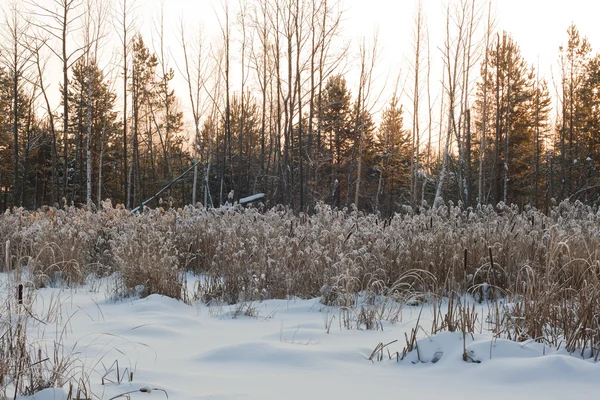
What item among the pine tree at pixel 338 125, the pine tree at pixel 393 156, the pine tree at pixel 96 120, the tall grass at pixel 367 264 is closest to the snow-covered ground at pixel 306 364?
the tall grass at pixel 367 264

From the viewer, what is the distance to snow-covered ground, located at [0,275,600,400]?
207cm

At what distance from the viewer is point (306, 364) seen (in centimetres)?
250

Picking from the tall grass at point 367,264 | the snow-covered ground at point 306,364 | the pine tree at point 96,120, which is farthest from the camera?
the pine tree at point 96,120

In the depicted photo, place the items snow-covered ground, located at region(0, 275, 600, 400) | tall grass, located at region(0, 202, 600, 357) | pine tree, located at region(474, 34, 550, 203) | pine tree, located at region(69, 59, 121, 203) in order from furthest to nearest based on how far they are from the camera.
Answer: pine tree, located at region(69, 59, 121, 203) < pine tree, located at region(474, 34, 550, 203) < tall grass, located at region(0, 202, 600, 357) < snow-covered ground, located at region(0, 275, 600, 400)

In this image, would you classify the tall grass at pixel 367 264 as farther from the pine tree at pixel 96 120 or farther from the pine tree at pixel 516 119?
the pine tree at pixel 96 120

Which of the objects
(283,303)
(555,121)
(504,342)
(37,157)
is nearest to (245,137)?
(37,157)

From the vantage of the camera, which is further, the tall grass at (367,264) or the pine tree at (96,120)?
the pine tree at (96,120)

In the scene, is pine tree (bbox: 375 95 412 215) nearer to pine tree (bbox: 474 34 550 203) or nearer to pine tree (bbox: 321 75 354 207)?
pine tree (bbox: 321 75 354 207)

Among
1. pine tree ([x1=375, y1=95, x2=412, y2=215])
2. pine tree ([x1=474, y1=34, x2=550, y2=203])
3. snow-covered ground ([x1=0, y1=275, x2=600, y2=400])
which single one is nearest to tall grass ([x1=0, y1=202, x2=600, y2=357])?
snow-covered ground ([x1=0, y1=275, x2=600, y2=400])

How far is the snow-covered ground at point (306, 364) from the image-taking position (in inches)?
81.6

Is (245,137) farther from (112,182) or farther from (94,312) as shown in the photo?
(94,312)

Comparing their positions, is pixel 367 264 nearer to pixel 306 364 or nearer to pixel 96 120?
pixel 306 364

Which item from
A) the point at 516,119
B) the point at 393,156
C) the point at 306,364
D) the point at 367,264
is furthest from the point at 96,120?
the point at 306,364

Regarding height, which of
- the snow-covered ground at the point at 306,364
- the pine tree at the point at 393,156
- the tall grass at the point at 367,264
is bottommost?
the snow-covered ground at the point at 306,364
